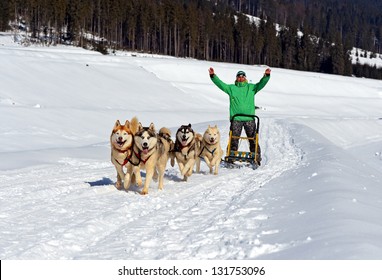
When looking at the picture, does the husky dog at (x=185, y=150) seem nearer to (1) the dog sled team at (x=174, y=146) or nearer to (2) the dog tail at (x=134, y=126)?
(1) the dog sled team at (x=174, y=146)

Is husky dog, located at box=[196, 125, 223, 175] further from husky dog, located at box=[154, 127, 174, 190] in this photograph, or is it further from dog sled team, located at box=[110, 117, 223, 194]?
husky dog, located at box=[154, 127, 174, 190]

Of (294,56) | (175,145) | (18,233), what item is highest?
(294,56)

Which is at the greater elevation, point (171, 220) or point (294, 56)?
point (294, 56)

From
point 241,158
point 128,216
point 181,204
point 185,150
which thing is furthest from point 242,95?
point 128,216

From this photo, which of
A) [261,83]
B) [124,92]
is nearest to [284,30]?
[124,92]

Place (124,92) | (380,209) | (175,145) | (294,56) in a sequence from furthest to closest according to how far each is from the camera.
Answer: (294,56)
(124,92)
(175,145)
(380,209)

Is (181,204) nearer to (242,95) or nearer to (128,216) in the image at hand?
(128,216)

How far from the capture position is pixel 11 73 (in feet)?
74.9

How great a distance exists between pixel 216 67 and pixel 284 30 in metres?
46.4

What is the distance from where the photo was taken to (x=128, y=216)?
16.6ft

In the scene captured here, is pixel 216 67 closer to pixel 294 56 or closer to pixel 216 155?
pixel 216 155

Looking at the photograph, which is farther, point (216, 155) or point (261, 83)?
point (261, 83)

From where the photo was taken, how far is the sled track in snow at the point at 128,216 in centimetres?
381
